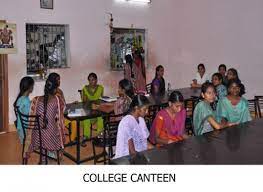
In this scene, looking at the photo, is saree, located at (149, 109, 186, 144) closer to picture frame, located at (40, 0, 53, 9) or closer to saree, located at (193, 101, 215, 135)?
saree, located at (193, 101, 215, 135)

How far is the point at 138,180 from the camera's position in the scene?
202cm

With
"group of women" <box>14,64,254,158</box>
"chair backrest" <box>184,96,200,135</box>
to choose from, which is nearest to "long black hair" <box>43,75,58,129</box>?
"group of women" <box>14,64,254,158</box>

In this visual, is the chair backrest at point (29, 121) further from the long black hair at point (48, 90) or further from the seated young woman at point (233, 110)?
the seated young woman at point (233, 110)

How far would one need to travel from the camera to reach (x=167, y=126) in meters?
3.30

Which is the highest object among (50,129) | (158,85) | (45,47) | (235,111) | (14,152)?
(45,47)

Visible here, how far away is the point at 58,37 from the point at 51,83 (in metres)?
2.91

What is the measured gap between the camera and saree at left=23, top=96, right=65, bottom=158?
382 cm

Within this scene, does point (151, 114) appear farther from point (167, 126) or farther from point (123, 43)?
point (123, 43)

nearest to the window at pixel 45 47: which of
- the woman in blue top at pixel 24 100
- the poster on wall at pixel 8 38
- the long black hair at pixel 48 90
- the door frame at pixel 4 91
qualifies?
the poster on wall at pixel 8 38

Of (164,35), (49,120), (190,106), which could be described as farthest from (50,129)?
(164,35)

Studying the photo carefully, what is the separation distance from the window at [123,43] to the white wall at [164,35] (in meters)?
0.16

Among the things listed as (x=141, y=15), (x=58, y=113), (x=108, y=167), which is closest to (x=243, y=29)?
(x=141, y=15)

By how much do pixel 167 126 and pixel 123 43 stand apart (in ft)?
15.5

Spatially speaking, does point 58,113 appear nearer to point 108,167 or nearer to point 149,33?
point 108,167
